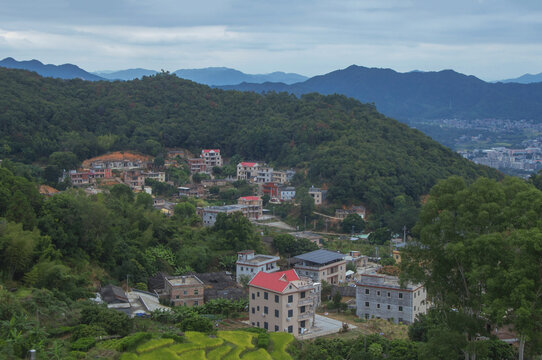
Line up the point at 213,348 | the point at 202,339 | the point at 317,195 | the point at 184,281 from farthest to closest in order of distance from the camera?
1. the point at 317,195
2. the point at 184,281
3. the point at 202,339
4. the point at 213,348

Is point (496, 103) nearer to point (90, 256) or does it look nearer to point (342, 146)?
point (342, 146)

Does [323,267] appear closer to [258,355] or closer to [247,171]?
[258,355]

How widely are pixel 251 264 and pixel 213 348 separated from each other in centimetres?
859

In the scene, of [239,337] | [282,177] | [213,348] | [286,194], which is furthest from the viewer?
[282,177]

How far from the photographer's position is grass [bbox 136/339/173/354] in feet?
41.1

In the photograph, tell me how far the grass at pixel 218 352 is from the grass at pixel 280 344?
0.98m

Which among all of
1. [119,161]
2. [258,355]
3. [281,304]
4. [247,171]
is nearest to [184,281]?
[281,304]

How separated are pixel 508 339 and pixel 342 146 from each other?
30.0m

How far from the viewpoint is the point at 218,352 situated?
12.9 metres

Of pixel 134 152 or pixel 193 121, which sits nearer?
pixel 134 152

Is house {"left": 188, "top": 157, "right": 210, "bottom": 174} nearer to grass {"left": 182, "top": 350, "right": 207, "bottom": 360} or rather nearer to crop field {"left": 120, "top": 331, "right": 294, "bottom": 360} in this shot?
crop field {"left": 120, "top": 331, "right": 294, "bottom": 360}

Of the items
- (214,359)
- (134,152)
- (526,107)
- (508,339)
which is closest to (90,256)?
(214,359)

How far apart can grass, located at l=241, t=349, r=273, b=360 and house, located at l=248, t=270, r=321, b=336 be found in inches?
103

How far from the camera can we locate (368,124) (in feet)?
161
